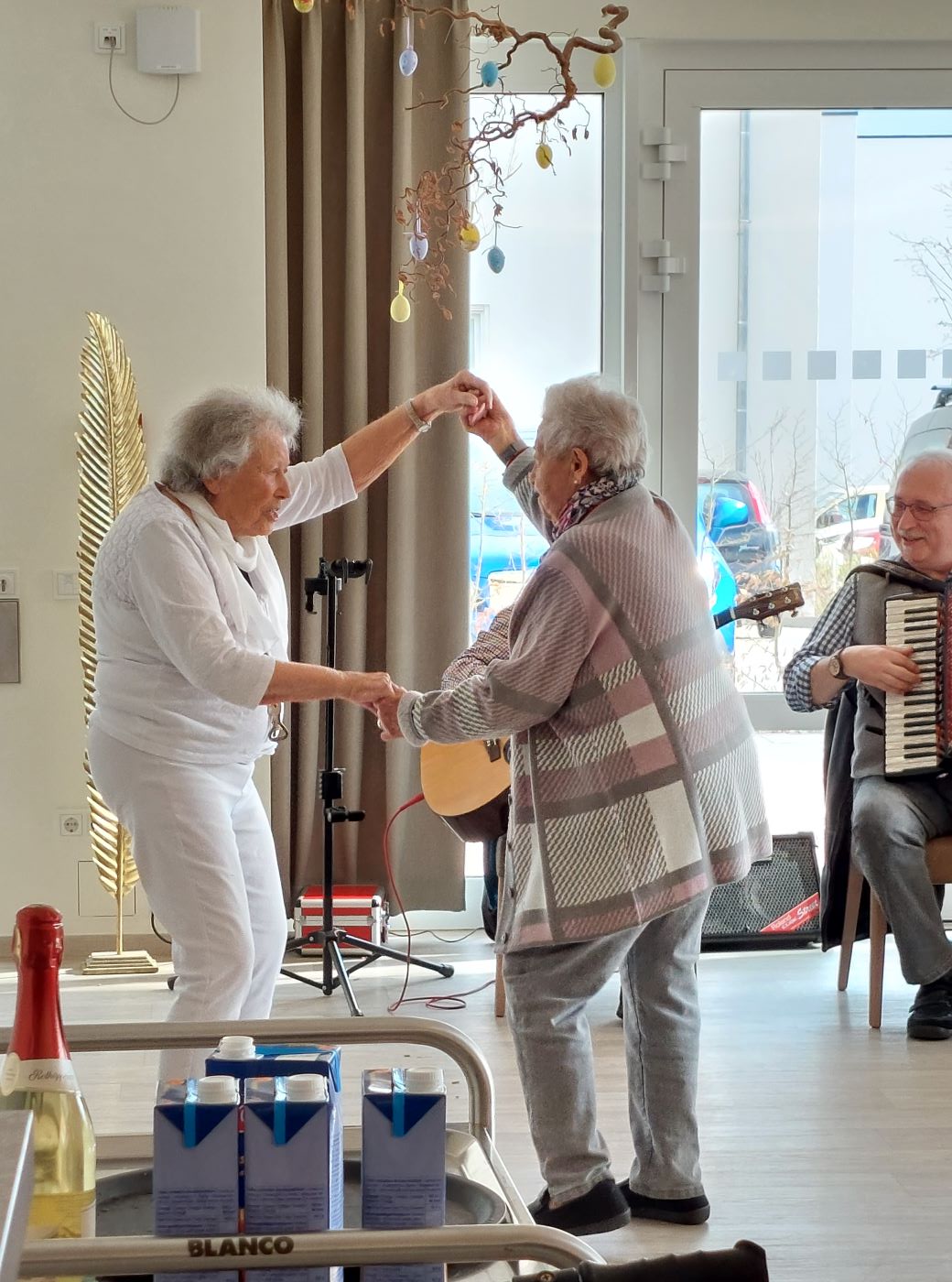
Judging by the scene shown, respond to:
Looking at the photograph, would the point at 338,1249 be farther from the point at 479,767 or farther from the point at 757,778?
the point at 479,767

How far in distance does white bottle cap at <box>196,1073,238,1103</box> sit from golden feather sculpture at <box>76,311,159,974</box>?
3358mm

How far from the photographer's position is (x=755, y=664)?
498 cm

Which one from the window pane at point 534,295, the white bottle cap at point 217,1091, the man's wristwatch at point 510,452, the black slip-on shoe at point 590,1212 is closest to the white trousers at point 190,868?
the black slip-on shoe at point 590,1212

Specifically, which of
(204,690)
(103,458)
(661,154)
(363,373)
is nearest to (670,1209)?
(204,690)

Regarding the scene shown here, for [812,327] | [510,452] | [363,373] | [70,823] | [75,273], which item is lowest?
[70,823]

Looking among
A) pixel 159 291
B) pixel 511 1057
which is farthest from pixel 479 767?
pixel 159 291

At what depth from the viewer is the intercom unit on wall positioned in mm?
4316

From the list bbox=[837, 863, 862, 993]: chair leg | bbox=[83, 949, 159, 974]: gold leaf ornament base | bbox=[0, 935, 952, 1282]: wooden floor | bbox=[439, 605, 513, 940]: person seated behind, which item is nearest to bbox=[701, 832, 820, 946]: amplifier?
bbox=[0, 935, 952, 1282]: wooden floor

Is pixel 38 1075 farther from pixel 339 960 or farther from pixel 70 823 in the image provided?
pixel 70 823

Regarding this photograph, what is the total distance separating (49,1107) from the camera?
3.61 feet

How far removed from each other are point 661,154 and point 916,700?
211 cm

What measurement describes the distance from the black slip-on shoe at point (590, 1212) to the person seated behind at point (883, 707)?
1548mm

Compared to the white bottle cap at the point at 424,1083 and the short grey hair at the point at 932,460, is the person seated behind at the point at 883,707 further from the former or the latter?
the white bottle cap at the point at 424,1083

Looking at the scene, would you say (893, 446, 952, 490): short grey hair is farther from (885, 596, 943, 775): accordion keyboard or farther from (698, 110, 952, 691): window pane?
(698, 110, 952, 691): window pane
